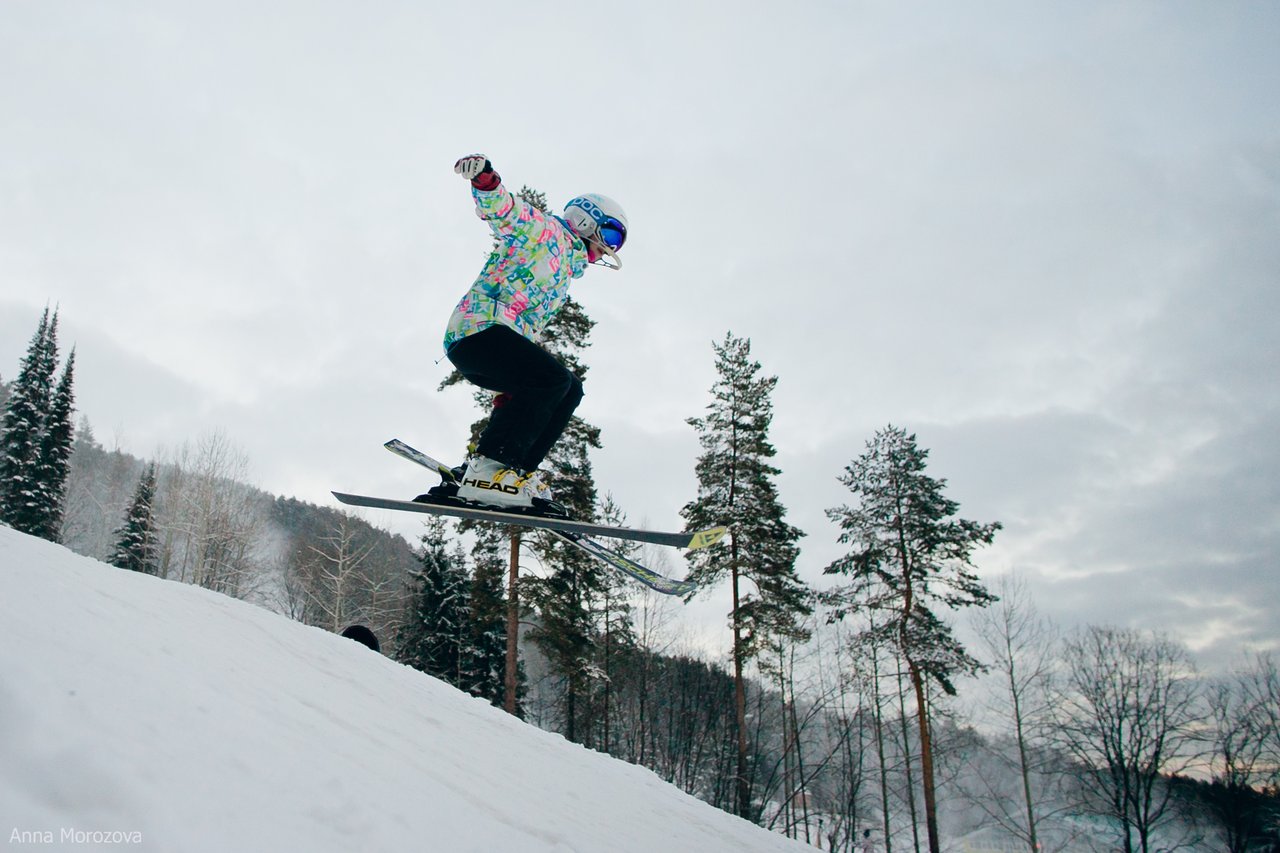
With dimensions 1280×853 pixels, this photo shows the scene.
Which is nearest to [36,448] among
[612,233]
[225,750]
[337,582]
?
[337,582]

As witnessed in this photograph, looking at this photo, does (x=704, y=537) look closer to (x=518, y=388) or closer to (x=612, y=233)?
(x=518, y=388)

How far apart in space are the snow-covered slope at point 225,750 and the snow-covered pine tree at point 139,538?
3175 centimetres

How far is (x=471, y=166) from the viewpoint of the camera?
3.81 metres

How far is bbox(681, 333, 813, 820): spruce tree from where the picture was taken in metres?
18.0

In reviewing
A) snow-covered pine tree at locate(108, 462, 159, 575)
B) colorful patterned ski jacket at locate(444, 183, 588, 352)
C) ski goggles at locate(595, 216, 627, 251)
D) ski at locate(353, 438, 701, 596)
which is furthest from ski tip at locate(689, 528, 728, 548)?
snow-covered pine tree at locate(108, 462, 159, 575)

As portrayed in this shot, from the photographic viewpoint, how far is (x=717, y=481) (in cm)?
1975

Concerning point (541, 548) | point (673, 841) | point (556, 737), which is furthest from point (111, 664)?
point (541, 548)

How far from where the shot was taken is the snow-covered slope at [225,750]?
1.35 meters

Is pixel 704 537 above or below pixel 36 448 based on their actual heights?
below

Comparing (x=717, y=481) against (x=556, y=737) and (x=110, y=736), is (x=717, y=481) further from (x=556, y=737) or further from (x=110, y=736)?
(x=110, y=736)

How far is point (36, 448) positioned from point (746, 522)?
29.8m

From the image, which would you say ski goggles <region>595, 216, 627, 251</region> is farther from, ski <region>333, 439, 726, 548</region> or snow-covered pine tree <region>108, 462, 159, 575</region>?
snow-covered pine tree <region>108, 462, 159, 575</region>

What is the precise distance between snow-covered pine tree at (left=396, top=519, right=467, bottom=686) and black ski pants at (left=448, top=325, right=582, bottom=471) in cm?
2204

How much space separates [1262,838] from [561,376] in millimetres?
38376
